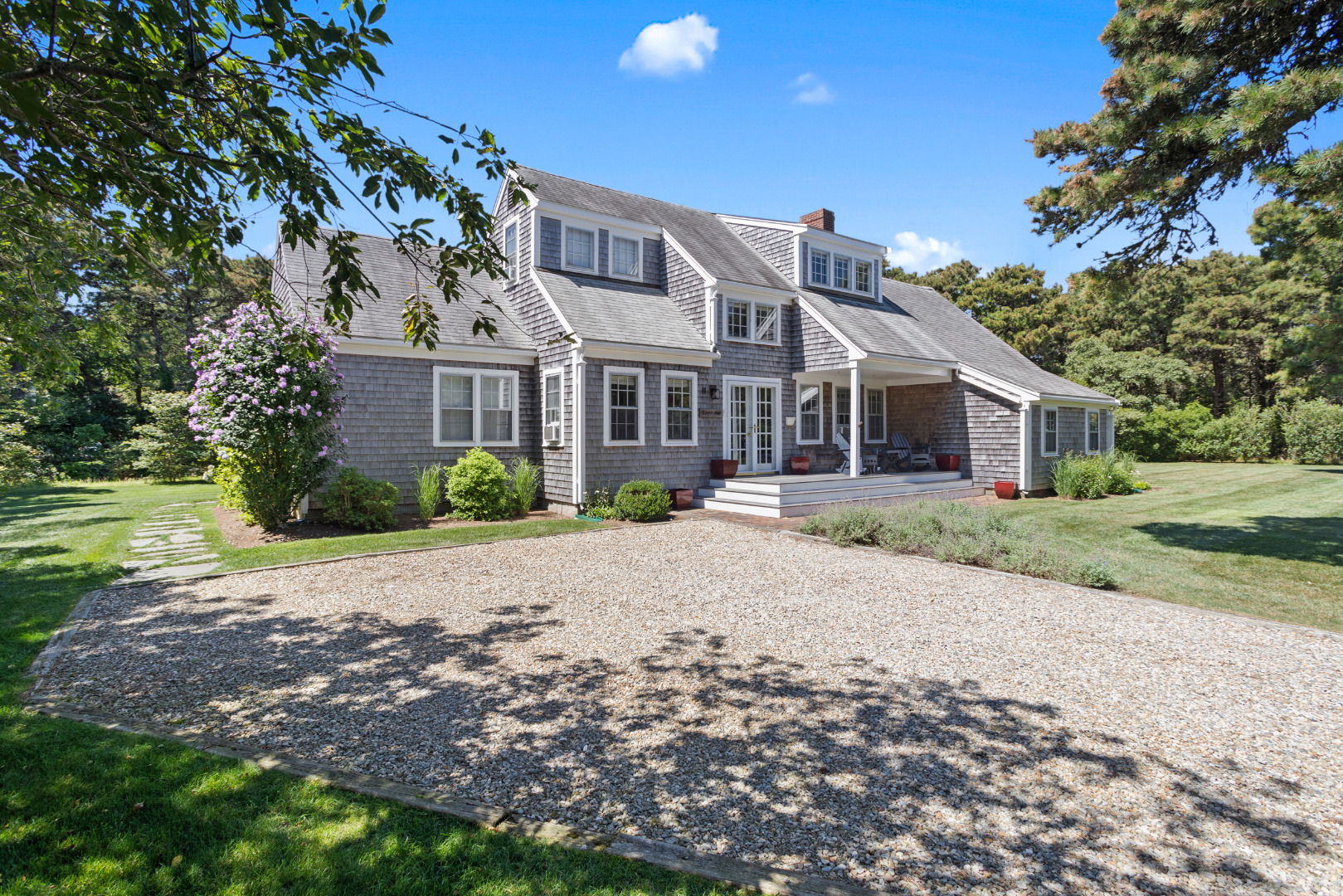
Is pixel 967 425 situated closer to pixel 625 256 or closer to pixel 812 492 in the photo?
pixel 812 492

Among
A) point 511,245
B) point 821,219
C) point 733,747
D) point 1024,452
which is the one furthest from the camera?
point 821,219

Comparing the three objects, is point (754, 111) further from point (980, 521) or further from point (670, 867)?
point (670, 867)

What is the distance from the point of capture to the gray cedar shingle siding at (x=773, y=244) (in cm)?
1783

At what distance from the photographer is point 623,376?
1340 centimetres

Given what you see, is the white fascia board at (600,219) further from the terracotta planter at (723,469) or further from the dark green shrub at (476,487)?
the terracotta planter at (723,469)

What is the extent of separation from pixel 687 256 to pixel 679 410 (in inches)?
167

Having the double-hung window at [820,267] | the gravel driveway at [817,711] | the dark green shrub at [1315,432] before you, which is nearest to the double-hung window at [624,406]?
the gravel driveway at [817,711]

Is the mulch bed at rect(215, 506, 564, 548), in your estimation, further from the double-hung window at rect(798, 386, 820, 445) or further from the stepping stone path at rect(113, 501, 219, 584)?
the double-hung window at rect(798, 386, 820, 445)

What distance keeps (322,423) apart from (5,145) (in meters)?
7.70

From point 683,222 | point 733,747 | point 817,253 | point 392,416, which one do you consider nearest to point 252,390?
point 392,416

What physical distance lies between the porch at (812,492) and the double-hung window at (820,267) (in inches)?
237

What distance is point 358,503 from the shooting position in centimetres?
1105

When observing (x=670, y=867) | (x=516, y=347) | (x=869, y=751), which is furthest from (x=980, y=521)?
(x=516, y=347)

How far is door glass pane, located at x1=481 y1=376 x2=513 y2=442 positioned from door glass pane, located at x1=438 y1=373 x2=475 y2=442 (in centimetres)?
31
